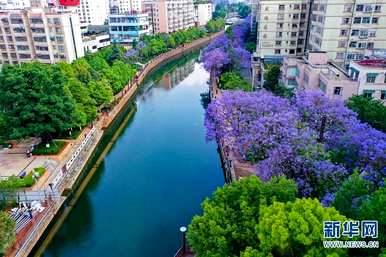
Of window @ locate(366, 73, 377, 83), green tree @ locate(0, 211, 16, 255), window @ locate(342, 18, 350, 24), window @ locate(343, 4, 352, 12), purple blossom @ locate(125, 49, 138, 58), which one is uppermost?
window @ locate(343, 4, 352, 12)

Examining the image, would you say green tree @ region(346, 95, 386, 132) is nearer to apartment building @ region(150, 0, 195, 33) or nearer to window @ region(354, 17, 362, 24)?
window @ region(354, 17, 362, 24)

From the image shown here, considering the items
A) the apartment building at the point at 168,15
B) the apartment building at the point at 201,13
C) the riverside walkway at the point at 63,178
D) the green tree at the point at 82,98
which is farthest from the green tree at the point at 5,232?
the apartment building at the point at 201,13

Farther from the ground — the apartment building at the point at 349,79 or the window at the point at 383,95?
the apartment building at the point at 349,79

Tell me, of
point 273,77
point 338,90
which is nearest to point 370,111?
point 338,90

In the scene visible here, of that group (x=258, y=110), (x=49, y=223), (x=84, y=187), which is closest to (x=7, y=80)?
(x=84, y=187)

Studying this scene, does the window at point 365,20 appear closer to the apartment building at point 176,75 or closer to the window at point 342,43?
the window at point 342,43

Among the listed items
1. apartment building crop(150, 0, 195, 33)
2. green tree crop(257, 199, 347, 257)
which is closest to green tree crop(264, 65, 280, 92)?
green tree crop(257, 199, 347, 257)

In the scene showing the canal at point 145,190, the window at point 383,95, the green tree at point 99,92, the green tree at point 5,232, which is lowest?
the canal at point 145,190

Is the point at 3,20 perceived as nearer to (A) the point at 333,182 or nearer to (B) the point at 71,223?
(B) the point at 71,223
